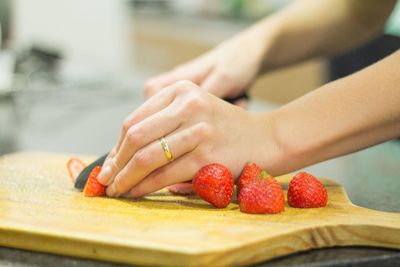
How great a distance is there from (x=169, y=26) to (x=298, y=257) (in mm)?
3569

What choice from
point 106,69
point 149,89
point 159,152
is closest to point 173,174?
point 159,152

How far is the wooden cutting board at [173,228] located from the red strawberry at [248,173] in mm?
44

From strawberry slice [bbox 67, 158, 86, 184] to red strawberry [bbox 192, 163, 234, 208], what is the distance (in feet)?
0.91

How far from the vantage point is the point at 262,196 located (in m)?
1.09

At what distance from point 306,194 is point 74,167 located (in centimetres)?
45

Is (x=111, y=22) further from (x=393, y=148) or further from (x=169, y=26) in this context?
(x=393, y=148)

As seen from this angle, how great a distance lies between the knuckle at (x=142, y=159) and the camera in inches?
45.0

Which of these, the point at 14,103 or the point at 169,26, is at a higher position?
the point at 14,103

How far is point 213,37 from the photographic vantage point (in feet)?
13.7

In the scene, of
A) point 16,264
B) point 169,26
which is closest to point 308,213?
point 16,264

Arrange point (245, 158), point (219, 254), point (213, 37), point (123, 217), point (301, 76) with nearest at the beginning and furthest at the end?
point (219, 254) → point (123, 217) → point (245, 158) → point (301, 76) → point (213, 37)

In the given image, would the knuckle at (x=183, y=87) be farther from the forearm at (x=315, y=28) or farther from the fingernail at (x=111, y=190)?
the forearm at (x=315, y=28)

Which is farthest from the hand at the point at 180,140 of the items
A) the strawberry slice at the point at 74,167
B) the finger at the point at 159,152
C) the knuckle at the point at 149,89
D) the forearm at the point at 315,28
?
the forearm at the point at 315,28

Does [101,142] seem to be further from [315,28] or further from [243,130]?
[243,130]
